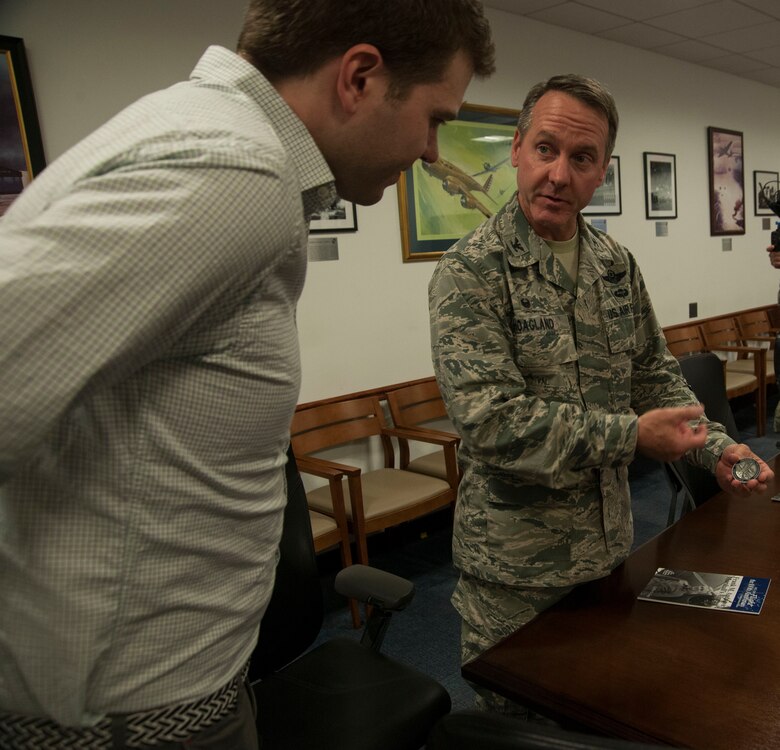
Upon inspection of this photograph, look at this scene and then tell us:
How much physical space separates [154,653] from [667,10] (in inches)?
190

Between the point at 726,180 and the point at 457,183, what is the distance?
353cm

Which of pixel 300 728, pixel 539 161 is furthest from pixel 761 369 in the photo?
pixel 300 728

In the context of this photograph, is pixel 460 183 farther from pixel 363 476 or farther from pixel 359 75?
pixel 359 75

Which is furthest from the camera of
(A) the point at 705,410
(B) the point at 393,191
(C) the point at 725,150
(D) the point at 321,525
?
(C) the point at 725,150

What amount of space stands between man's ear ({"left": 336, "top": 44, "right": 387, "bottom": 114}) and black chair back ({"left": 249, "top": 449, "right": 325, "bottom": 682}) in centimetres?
100

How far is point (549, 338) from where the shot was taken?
1.34m

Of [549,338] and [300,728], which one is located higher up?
[549,338]

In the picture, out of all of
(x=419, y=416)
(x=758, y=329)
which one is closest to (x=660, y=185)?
(x=758, y=329)

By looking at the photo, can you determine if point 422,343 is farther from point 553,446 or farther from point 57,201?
point 57,201

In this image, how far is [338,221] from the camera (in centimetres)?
339

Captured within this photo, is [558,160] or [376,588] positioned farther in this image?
[376,588]

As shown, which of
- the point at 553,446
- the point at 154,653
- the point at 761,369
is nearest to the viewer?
the point at 154,653

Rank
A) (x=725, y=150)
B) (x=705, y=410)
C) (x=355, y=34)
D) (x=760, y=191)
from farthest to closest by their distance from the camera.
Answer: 1. (x=760, y=191)
2. (x=725, y=150)
3. (x=705, y=410)
4. (x=355, y=34)

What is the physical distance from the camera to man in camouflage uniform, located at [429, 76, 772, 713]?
1223mm
